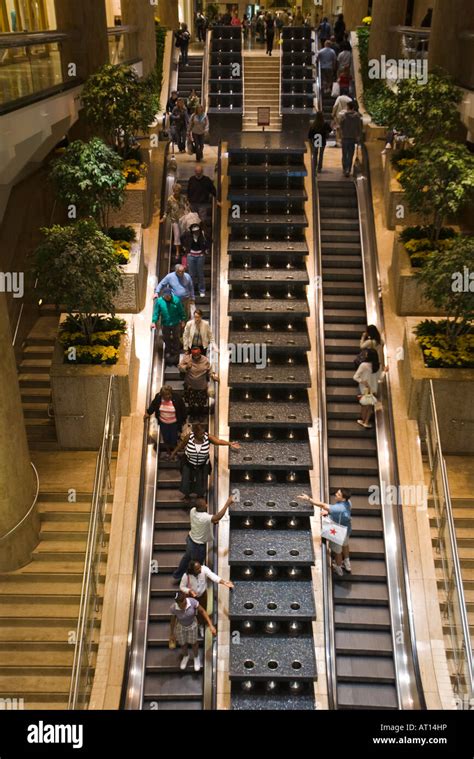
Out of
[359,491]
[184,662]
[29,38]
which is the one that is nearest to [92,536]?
[184,662]

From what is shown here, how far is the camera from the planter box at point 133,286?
1228cm

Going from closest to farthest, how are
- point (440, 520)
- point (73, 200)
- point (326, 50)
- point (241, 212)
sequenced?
point (440, 520), point (73, 200), point (241, 212), point (326, 50)

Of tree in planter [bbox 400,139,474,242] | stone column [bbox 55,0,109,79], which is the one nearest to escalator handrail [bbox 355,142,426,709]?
tree in planter [bbox 400,139,474,242]

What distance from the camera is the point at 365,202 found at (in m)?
14.4

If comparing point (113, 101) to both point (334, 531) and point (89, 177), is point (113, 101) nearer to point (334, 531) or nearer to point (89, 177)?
point (89, 177)

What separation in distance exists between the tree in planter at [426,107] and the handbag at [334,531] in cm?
692

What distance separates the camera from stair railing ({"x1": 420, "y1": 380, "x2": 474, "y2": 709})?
7973 mm

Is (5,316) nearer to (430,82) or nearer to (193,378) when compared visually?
(193,378)

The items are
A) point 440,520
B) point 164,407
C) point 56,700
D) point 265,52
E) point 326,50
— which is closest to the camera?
point 56,700

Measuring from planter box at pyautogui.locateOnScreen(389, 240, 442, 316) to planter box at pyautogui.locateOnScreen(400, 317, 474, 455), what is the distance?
1.43 m

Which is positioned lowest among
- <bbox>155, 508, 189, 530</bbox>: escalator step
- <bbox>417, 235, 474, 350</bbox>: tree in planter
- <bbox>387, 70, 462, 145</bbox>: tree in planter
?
<bbox>155, 508, 189, 530</bbox>: escalator step

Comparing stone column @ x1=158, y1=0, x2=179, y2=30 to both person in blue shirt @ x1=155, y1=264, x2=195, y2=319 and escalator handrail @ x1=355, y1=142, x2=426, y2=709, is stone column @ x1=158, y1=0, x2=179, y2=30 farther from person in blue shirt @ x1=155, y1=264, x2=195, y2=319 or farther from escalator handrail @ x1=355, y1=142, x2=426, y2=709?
person in blue shirt @ x1=155, y1=264, x2=195, y2=319

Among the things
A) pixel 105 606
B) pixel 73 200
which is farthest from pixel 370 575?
pixel 73 200

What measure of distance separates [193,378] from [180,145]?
29.9ft
